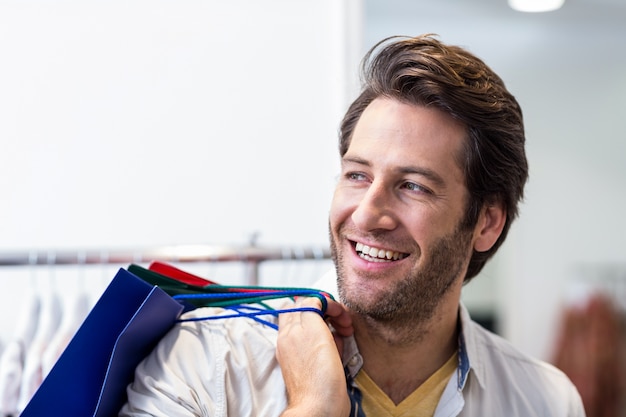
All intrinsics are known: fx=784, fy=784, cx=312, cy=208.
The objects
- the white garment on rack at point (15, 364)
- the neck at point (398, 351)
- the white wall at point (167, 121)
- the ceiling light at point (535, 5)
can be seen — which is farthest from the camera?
the ceiling light at point (535, 5)

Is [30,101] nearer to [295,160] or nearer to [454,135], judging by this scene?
[295,160]

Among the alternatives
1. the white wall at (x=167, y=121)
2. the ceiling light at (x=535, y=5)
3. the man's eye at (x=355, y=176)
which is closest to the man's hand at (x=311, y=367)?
the man's eye at (x=355, y=176)

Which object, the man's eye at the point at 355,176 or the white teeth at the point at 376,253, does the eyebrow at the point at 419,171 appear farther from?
the white teeth at the point at 376,253

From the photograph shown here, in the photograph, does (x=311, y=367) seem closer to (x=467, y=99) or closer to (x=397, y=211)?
(x=397, y=211)

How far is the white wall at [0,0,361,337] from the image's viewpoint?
2.25 metres

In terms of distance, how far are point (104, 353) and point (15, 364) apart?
497mm

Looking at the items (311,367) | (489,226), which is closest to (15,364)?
(311,367)

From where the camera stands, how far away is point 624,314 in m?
3.80

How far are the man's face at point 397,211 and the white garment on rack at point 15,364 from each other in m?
0.73

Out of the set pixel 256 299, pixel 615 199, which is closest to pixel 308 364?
pixel 256 299

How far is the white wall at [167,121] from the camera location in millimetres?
2250

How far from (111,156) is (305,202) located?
23.4 inches

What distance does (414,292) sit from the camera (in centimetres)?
138

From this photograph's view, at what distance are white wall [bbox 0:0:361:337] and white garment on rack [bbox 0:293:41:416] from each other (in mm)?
505
